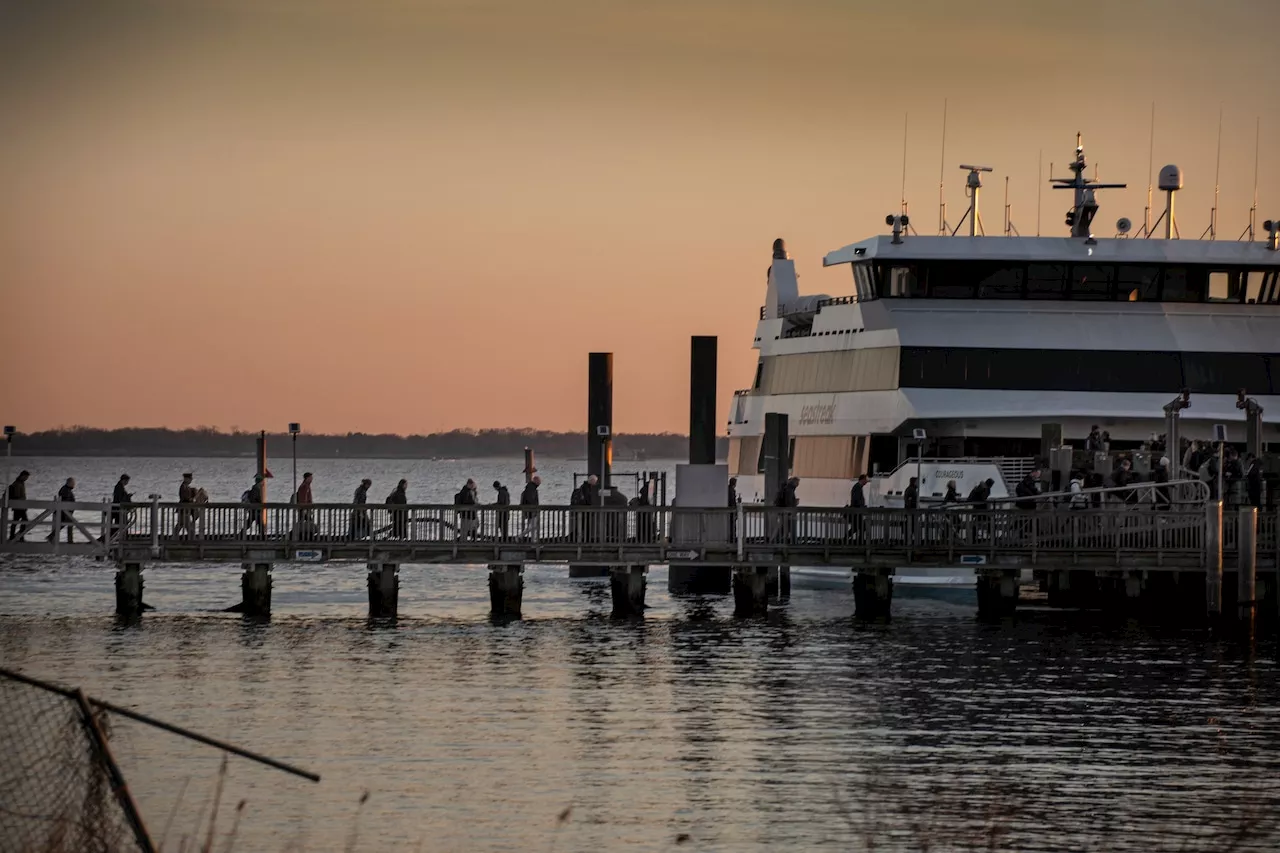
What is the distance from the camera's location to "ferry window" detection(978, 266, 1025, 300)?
1682 inches

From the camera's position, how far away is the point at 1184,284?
1697 inches

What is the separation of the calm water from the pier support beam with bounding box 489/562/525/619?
424 mm

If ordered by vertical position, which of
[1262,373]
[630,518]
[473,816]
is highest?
[1262,373]

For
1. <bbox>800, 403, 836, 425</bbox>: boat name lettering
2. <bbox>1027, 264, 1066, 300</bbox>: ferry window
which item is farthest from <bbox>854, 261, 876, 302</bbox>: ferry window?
<bbox>1027, 264, 1066, 300</bbox>: ferry window

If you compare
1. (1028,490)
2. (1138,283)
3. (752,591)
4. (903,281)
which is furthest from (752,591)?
(1138,283)

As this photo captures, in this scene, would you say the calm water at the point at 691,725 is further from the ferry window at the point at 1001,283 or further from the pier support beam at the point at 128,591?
the ferry window at the point at 1001,283

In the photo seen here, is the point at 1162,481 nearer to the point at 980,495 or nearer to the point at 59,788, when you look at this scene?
the point at 980,495

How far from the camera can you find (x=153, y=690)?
1085 inches

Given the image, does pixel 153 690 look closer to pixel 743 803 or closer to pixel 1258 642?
pixel 743 803

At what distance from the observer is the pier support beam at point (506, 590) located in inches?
1491

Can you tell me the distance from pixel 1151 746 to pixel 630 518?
13869mm

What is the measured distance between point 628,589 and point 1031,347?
32.7ft

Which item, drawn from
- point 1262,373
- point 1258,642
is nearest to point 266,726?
point 1258,642

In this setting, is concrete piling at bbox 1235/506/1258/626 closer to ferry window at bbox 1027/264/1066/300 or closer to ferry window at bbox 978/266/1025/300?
ferry window at bbox 1027/264/1066/300
